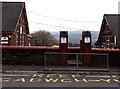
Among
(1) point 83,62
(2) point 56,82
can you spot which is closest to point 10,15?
(1) point 83,62

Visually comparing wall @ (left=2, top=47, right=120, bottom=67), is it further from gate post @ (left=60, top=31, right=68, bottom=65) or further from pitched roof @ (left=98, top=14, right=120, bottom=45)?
pitched roof @ (left=98, top=14, right=120, bottom=45)

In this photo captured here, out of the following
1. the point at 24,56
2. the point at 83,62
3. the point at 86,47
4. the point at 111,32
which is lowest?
the point at 83,62

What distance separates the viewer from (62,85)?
275 inches

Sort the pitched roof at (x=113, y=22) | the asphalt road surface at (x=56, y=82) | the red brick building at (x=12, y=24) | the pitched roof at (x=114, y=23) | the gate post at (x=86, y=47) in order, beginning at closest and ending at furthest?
the asphalt road surface at (x=56, y=82), the gate post at (x=86, y=47), the red brick building at (x=12, y=24), the pitched roof at (x=114, y=23), the pitched roof at (x=113, y=22)

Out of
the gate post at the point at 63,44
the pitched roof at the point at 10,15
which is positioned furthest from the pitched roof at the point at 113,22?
the gate post at the point at 63,44

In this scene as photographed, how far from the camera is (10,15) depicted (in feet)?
77.7

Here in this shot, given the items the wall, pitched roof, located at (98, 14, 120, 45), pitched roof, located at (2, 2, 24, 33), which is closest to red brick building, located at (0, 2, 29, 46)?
pitched roof, located at (2, 2, 24, 33)

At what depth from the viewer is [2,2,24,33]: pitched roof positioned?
21250 mm

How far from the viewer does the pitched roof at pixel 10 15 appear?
21250 mm

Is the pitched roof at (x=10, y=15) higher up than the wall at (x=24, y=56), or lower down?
higher up

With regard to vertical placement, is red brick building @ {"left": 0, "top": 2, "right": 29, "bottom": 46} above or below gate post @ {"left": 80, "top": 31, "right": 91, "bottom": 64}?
above

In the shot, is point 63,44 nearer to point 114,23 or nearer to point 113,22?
point 114,23

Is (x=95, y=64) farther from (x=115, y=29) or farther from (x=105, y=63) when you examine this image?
(x=115, y=29)

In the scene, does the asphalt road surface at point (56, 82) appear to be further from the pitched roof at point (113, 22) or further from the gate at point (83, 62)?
the pitched roof at point (113, 22)
